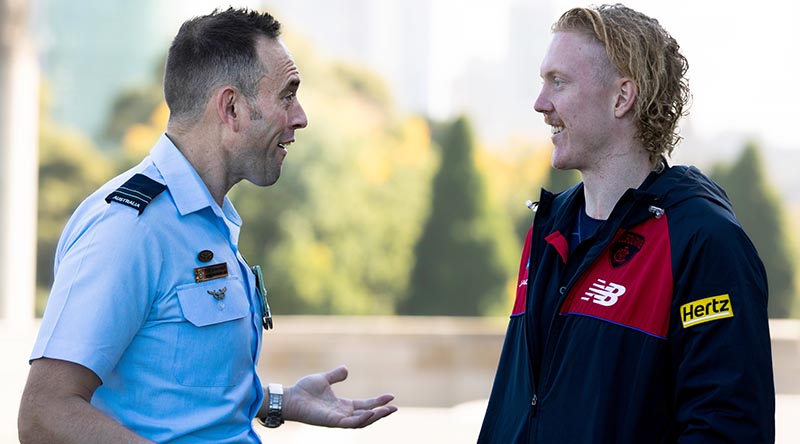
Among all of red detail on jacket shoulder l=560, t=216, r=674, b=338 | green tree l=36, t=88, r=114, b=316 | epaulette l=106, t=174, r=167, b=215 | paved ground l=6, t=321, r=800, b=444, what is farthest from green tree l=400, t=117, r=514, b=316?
epaulette l=106, t=174, r=167, b=215

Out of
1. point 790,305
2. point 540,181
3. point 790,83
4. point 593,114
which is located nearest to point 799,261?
point 790,305

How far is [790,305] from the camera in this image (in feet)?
48.9

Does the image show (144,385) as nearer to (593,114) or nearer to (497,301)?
(593,114)

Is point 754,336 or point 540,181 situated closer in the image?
point 754,336

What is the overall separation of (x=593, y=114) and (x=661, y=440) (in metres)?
0.83

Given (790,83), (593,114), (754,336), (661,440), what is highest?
(790,83)

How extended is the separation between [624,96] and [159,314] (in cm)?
127

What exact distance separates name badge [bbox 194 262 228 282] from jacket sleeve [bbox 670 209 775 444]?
1074mm

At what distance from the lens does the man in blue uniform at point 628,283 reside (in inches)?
86.4

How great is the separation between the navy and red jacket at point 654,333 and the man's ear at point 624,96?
7.2 inches

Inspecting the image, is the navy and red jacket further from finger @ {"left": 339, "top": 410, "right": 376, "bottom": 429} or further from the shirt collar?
the shirt collar

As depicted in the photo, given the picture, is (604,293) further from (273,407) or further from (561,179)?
(561,179)

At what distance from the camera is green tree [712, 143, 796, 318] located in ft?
47.2

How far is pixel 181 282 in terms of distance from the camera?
7.58ft
